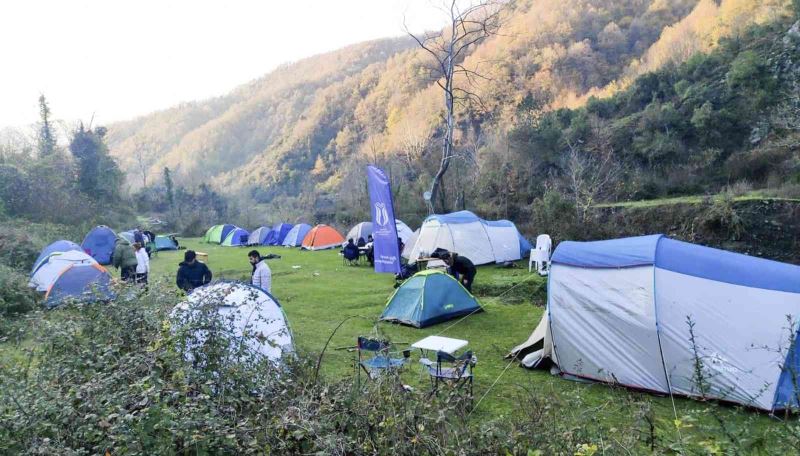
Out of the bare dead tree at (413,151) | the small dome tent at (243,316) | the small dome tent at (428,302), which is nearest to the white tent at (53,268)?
the small dome tent at (243,316)

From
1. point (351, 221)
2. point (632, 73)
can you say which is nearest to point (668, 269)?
point (351, 221)

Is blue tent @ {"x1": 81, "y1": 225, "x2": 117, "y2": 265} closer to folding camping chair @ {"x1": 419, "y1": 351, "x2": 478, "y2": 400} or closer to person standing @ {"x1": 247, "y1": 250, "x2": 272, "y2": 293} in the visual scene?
person standing @ {"x1": 247, "y1": 250, "x2": 272, "y2": 293}

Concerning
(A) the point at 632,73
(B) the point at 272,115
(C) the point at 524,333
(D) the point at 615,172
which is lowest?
(C) the point at 524,333

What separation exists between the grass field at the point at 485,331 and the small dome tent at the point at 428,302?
20 centimetres

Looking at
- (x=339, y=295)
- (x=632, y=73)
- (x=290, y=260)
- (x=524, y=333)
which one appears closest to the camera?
(x=524, y=333)

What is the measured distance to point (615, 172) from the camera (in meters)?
18.7

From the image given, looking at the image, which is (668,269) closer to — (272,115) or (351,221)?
(351,221)

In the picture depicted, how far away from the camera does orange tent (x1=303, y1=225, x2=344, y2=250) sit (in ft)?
72.2

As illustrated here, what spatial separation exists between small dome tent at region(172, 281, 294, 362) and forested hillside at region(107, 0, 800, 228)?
12.9 m

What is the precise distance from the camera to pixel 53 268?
10297 millimetres

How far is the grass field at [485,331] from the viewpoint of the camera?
466 centimetres

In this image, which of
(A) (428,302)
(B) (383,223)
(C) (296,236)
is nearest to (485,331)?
(A) (428,302)

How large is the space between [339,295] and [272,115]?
290ft

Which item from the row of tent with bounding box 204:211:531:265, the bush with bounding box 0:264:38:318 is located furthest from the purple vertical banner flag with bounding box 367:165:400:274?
the bush with bounding box 0:264:38:318
